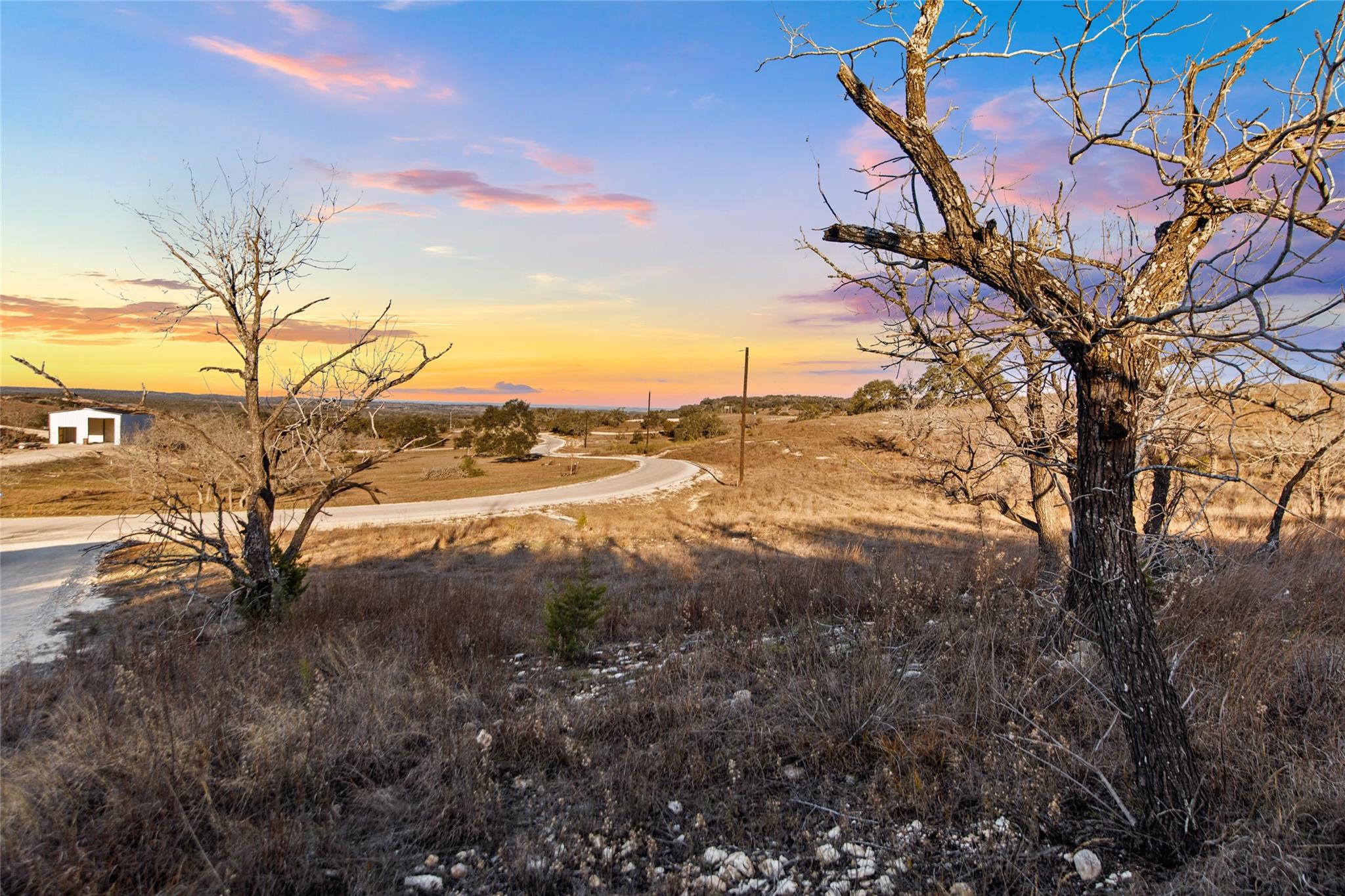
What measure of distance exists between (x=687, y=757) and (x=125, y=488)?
2726cm

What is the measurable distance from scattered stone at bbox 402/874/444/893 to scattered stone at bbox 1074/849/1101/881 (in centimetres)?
268

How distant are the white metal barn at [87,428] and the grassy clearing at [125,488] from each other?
11.0m

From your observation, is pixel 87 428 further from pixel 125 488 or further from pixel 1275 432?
pixel 1275 432

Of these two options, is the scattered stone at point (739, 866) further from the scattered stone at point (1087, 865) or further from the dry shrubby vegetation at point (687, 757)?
the scattered stone at point (1087, 865)

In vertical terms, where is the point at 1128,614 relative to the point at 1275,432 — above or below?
below

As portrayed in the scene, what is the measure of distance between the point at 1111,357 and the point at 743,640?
4.29 metres

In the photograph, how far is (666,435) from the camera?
78875mm

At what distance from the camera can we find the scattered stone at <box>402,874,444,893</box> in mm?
2775

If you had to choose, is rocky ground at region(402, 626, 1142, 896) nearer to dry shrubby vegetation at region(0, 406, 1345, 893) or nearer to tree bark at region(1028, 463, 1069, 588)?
dry shrubby vegetation at region(0, 406, 1345, 893)

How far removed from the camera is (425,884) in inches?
110

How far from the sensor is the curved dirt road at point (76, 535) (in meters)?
10.9

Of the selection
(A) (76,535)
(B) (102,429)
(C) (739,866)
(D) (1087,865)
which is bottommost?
(A) (76,535)

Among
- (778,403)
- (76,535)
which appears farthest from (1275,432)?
(778,403)

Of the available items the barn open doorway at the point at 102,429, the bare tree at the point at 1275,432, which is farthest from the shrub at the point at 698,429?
the bare tree at the point at 1275,432
